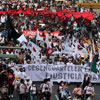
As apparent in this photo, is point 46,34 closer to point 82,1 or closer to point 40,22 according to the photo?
point 40,22

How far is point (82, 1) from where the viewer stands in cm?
5128

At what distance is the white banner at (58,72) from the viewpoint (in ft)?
71.9

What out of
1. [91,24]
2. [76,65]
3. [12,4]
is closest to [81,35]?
[91,24]

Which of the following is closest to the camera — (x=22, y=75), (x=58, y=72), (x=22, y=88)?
(x=22, y=88)

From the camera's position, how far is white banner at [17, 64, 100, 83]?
21922 millimetres

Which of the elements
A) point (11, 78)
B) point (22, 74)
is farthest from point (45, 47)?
point (11, 78)

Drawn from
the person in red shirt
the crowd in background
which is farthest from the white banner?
the person in red shirt

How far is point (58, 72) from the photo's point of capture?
72.1 ft

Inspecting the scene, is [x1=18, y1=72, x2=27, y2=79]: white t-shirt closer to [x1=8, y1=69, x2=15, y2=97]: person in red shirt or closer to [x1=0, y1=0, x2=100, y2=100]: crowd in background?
[x1=0, y1=0, x2=100, y2=100]: crowd in background

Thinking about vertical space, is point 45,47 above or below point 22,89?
above

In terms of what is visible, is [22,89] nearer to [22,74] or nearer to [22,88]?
[22,88]

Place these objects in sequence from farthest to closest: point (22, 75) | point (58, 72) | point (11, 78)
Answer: point (58, 72), point (22, 75), point (11, 78)

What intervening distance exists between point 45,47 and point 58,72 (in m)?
4.60

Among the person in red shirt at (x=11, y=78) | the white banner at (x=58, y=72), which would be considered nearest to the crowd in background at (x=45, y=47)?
the person in red shirt at (x=11, y=78)
